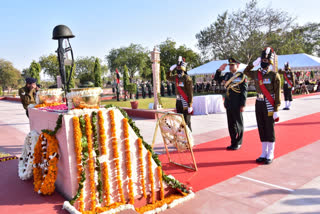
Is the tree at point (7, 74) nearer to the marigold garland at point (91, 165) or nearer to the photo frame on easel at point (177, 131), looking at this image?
the photo frame on easel at point (177, 131)

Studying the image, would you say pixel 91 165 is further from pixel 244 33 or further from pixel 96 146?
pixel 244 33

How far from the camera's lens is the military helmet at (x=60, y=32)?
5102 millimetres

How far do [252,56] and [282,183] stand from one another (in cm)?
3289

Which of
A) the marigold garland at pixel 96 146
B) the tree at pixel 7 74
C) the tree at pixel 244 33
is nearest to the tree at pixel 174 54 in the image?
the tree at pixel 244 33

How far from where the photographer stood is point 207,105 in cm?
1095

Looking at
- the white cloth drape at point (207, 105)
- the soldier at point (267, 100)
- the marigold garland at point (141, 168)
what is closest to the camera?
the marigold garland at point (141, 168)

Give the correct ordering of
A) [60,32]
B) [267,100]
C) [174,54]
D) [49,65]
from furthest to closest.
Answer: [49,65], [174,54], [60,32], [267,100]

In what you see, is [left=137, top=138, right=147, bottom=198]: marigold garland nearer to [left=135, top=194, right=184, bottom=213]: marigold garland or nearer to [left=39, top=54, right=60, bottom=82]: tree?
[left=135, top=194, right=184, bottom=213]: marigold garland

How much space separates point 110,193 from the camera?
2.96 meters

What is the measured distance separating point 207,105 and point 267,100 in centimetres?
657

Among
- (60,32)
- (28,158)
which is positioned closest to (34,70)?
(60,32)

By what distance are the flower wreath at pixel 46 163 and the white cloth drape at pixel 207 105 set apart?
323 inches

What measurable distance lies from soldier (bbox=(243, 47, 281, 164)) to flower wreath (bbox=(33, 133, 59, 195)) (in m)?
3.41

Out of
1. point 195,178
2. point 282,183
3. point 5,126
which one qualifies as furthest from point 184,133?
point 5,126
